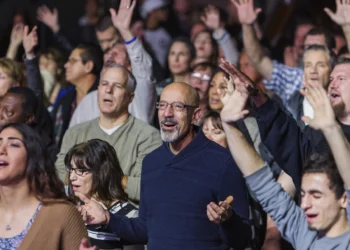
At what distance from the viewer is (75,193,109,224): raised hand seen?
6.74 metres

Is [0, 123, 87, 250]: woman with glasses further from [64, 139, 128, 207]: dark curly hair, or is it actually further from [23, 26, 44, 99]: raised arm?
[23, 26, 44, 99]: raised arm

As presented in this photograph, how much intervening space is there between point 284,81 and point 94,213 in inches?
140

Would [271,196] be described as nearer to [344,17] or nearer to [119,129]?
[119,129]

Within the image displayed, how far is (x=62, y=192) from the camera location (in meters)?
6.06

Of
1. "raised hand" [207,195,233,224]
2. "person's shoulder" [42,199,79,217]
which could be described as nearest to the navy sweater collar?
"raised hand" [207,195,233,224]

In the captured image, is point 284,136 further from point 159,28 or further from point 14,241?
point 159,28

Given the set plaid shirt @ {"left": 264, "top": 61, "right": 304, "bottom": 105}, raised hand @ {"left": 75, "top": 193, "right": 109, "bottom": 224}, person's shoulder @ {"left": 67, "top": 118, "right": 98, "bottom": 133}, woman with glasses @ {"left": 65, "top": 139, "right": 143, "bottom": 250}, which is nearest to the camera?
raised hand @ {"left": 75, "top": 193, "right": 109, "bottom": 224}

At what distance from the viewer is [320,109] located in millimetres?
5684

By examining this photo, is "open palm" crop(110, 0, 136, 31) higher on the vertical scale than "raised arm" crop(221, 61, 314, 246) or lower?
higher

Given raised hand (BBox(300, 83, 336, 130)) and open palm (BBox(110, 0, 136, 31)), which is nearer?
raised hand (BBox(300, 83, 336, 130))

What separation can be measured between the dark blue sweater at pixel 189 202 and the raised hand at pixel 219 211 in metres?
0.29

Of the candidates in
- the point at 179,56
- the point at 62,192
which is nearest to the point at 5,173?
the point at 62,192

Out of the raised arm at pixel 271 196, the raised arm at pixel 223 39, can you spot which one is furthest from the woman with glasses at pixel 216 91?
the raised arm at pixel 271 196

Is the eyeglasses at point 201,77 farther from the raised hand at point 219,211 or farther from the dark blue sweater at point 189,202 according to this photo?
the raised hand at point 219,211
